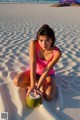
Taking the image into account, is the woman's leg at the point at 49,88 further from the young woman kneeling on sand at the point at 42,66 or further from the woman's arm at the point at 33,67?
the woman's arm at the point at 33,67

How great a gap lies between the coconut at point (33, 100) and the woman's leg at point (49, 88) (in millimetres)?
174

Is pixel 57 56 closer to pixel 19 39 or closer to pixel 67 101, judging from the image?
pixel 67 101

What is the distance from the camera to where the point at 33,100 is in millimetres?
3549

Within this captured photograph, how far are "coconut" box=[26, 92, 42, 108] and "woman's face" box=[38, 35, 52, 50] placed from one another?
0.62 metres

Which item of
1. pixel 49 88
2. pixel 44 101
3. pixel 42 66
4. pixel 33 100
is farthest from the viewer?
pixel 42 66

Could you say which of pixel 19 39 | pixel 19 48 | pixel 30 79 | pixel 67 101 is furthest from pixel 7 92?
pixel 19 39

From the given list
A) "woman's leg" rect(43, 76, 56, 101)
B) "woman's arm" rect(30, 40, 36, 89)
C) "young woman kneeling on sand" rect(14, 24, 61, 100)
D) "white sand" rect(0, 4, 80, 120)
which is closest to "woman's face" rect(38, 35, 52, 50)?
"young woman kneeling on sand" rect(14, 24, 61, 100)

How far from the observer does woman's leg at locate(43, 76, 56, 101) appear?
3800mm

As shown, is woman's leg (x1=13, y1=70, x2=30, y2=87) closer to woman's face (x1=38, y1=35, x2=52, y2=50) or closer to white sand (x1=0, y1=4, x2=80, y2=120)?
white sand (x1=0, y1=4, x2=80, y2=120)

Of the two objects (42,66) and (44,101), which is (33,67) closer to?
(42,66)

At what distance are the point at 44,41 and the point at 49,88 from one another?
1.79 ft

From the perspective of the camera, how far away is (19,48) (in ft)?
21.5

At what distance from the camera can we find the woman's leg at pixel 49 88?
380 cm

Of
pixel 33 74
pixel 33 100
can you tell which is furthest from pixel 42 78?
pixel 33 100
